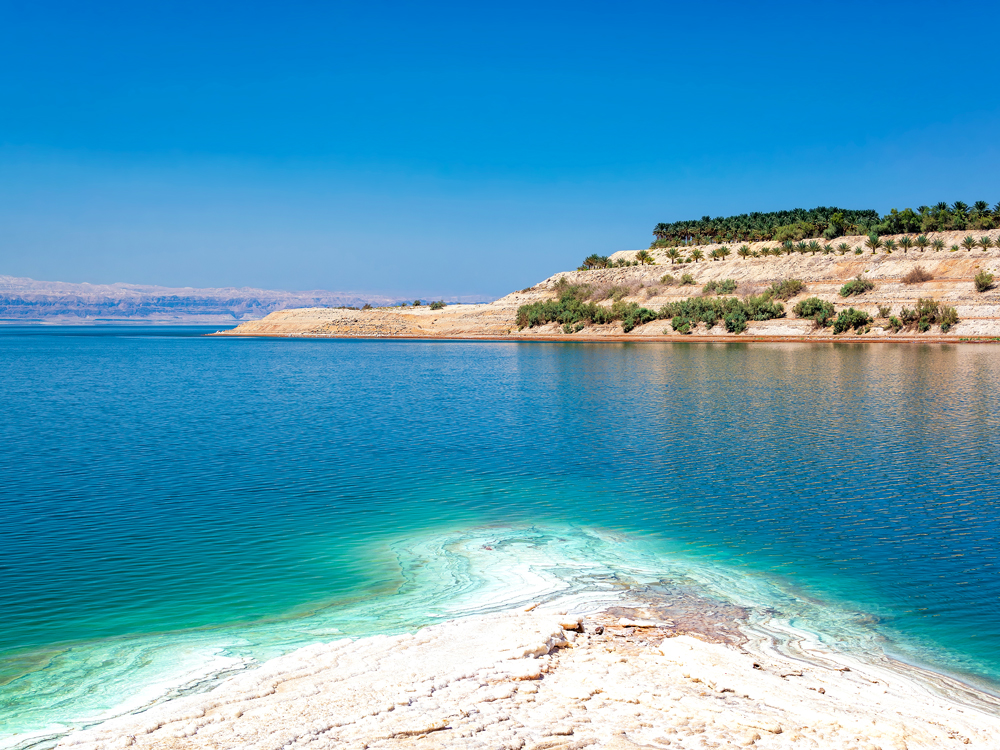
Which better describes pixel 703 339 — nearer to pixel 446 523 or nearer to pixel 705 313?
pixel 705 313

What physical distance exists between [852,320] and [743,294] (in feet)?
52.8

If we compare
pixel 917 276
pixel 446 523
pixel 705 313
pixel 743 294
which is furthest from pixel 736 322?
pixel 446 523

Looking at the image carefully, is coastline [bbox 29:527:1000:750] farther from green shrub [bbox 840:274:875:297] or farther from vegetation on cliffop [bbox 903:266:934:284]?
vegetation on cliffop [bbox 903:266:934:284]

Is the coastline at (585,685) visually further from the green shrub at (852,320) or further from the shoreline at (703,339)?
the green shrub at (852,320)

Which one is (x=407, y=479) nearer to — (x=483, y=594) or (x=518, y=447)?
(x=518, y=447)

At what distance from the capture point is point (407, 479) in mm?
18375

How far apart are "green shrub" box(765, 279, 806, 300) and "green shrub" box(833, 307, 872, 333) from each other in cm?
1029

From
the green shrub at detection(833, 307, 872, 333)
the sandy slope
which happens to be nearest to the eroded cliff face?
the green shrub at detection(833, 307, 872, 333)

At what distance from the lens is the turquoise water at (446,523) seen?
9.73m

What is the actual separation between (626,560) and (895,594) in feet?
13.0

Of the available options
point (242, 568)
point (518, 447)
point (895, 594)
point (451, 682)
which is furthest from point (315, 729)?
point (518, 447)

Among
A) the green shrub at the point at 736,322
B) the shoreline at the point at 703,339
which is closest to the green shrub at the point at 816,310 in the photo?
the shoreline at the point at 703,339

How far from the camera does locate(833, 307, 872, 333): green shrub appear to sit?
249ft

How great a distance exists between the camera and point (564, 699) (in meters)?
7.07
